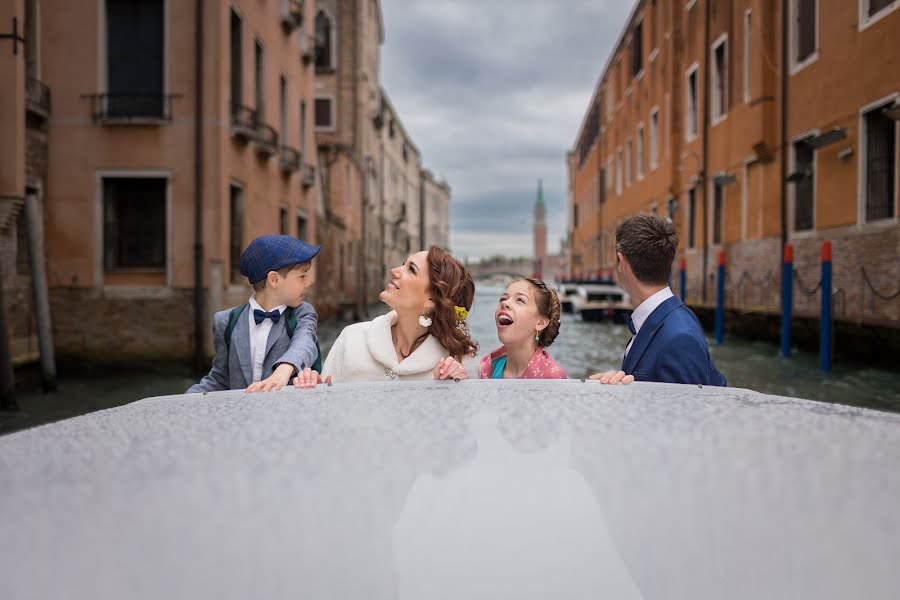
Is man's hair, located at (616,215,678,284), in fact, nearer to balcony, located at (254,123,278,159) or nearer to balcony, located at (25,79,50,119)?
balcony, located at (25,79,50,119)

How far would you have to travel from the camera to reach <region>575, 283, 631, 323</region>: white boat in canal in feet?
69.6

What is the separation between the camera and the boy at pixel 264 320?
2.55 m

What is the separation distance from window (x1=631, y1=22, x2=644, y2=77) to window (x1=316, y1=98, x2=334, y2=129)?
10950 mm

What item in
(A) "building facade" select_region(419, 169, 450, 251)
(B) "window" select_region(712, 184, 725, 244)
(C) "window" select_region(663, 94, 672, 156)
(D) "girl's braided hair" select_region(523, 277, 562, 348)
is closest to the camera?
(D) "girl's braided hair" select_region(523, 277, 562, 348)

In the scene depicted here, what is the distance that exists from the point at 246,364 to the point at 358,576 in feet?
5.77

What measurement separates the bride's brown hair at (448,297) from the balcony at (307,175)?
13376mm

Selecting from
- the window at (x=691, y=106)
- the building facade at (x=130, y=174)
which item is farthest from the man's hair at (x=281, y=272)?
the window at (x=691, y=106)

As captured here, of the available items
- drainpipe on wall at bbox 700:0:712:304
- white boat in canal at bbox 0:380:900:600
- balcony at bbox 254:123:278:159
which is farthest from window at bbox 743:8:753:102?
white boat in canal at bbox 0:380:900:600

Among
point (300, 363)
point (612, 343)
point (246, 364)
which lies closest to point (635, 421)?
point (300, 363)

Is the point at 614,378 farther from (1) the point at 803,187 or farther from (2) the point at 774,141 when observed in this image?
(2) the point at 774,141

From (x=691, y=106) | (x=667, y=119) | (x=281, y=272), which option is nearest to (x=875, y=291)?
(x=281, y=272)

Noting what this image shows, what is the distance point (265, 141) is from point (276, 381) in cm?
1068

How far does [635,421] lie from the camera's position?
113 centimetres

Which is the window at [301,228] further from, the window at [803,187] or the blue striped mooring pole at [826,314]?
the blue striped mooring pole at [826,314]
